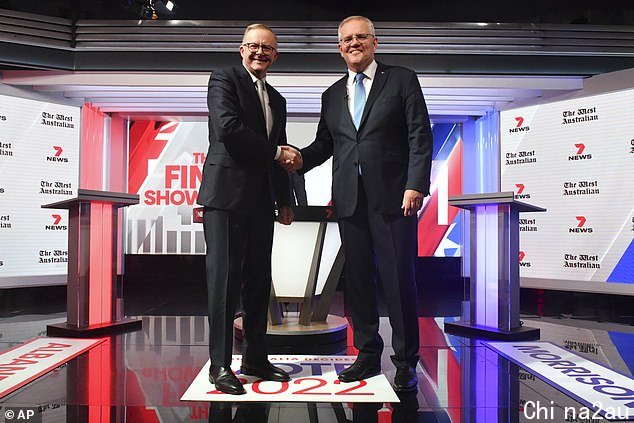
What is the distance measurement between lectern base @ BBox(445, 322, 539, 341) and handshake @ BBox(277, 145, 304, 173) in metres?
2.19

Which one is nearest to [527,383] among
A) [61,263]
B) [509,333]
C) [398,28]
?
[509,333]

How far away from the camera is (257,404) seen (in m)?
1.99

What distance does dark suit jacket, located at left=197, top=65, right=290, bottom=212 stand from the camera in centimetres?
203

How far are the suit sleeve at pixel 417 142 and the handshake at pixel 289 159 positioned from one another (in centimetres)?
55

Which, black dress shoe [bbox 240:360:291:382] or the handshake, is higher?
the handshake

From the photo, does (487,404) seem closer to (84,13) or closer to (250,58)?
(250,58)

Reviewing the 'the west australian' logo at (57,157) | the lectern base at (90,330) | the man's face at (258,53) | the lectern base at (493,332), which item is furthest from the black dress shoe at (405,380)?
the 'the west australian' logo at (57,157)

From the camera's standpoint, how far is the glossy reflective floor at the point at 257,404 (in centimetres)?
190

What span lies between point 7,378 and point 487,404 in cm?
240

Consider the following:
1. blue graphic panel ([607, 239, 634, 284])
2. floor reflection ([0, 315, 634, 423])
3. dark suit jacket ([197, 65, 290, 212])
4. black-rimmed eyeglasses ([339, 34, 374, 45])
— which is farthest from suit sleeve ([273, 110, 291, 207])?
blue graphic panel ([607, 239, 634, 284])

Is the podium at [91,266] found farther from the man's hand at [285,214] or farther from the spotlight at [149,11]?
the spotlight at [149,11]

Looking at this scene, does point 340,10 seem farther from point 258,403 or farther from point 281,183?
point 258,403

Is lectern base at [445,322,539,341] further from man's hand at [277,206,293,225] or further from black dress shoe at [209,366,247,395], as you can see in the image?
black dress shoe at [209,366,247,395]

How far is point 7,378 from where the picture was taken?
2.36 meters
